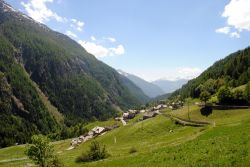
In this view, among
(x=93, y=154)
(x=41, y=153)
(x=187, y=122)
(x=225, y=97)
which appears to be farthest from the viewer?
(x=225, y=97)

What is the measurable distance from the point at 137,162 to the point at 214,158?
14.4 meters

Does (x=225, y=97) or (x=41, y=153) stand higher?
(x=225, y=97)

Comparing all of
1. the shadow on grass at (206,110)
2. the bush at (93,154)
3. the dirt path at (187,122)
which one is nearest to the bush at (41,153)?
the bush at (93,154)

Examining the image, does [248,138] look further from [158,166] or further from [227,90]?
[227,90]

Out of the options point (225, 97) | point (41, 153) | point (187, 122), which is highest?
point (225, 97)

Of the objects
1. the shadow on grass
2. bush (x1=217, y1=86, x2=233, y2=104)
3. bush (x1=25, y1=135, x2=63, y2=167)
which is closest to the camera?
bush (x1=25, y1=135, x2=63, y2=167)

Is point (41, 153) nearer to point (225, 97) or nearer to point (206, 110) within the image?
point (206, 110)

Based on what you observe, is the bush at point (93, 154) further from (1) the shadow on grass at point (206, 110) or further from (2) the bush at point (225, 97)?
(2) the bush at point (225, 97)

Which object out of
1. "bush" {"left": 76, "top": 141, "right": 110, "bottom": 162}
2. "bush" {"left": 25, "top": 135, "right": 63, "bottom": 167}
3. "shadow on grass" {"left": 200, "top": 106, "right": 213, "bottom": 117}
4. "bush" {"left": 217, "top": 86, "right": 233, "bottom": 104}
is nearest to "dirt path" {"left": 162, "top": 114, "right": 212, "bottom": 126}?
"shadow on grass" {"left": 200, "top": 106, "right": 213, "bottom": 117}

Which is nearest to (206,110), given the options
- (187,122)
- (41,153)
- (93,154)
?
(187,122)

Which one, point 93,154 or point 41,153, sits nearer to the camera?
point 41,153

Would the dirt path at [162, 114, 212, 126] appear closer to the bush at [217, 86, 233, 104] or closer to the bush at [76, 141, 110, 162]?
the bush at [217, 86, 233, 104]

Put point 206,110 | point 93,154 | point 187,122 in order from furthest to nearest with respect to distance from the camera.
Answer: point 206,110 → point 187,122 → point 93,154

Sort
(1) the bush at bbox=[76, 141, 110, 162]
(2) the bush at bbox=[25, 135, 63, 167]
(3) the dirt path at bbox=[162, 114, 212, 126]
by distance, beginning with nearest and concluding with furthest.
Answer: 1. (2) the bush at bbox=[25, 135, 63, 167]
2. (1) the bush at bbox=[76, 141, 110, 162]
3. (3) the dirt path at bbox=[162, 114, 212, 126]
